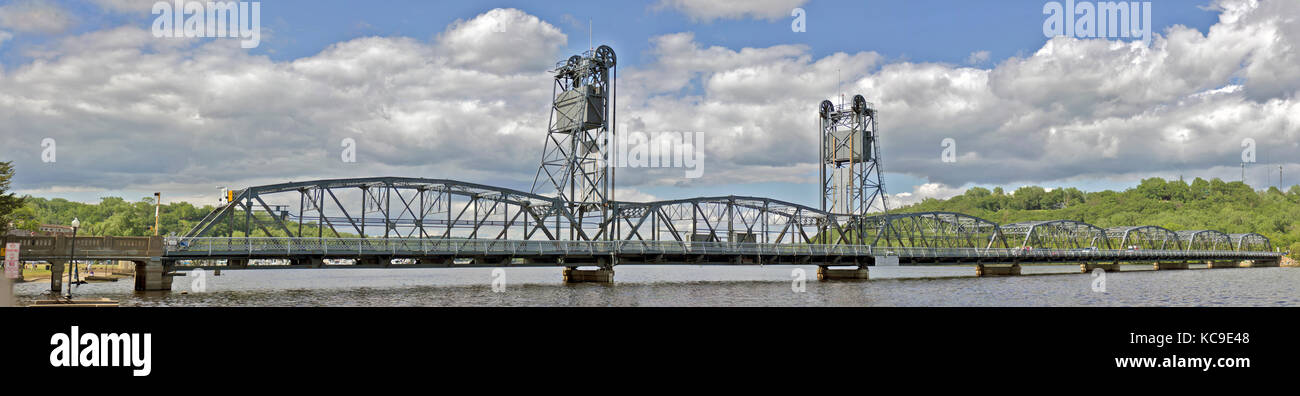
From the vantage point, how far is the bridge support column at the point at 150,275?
51906mm

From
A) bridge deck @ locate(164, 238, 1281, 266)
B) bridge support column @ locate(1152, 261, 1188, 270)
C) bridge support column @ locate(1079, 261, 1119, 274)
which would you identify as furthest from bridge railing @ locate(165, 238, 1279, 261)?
bridge support column @ locate(1152, 261, 1188, 270)

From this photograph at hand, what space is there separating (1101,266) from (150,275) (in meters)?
151

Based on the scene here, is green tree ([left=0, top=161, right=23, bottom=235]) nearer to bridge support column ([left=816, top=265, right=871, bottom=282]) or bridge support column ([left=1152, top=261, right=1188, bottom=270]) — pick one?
bridge support column ([left=816, top=265, right=871, bottom=282])

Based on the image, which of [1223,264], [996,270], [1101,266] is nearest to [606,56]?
[996,270]

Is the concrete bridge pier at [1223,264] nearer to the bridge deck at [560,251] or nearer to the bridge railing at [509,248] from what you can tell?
the bridge deck at [560,251]

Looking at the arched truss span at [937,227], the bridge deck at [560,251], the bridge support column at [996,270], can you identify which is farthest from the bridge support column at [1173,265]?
the bridge deck at [560,251]

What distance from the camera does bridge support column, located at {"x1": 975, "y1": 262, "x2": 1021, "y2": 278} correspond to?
389 feet

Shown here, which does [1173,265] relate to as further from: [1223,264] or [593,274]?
[593,274]

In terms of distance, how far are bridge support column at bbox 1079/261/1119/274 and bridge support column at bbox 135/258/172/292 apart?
137 m

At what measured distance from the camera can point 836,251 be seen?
92938 millimetres

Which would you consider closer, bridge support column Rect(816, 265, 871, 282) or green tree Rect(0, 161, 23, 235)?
green tree Rect(0, 161, 23, 235)

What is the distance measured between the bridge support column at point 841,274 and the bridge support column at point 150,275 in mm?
68676
